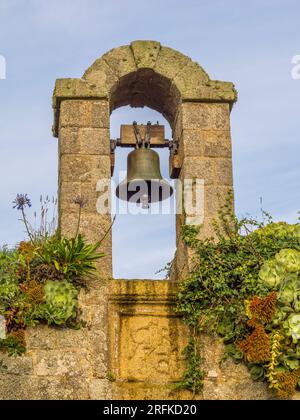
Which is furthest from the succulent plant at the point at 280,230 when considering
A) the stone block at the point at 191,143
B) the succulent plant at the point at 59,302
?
the succulent plant at the point at 59,302

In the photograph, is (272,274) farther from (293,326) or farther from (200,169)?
(200,169)

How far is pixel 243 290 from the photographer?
9617 mm

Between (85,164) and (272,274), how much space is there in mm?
1899

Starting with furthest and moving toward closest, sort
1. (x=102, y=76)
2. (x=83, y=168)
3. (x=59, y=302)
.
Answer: (x=102, y=76) < (x=83, y=168) < (x=59, y=302)

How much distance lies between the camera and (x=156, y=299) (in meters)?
9.73

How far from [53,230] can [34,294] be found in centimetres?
76

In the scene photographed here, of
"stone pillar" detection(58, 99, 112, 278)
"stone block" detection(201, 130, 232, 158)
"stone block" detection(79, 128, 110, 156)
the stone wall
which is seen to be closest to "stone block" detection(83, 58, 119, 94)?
"stone pillar" detection(58, 99, 112, 278)

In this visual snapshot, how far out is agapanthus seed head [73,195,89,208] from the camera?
9.88 m

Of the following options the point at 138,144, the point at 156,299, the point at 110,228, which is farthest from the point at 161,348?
the point at 138,144

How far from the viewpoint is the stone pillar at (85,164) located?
391 inches

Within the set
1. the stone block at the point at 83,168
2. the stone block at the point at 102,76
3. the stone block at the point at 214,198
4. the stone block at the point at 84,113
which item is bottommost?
the stone block at the point at 214,198

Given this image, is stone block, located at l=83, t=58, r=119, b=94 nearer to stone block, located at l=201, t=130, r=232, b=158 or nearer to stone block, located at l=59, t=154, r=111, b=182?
stone block, located at l=59, t=154, r=111, b=182

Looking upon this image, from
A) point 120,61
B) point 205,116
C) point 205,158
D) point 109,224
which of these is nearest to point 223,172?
point 205,158

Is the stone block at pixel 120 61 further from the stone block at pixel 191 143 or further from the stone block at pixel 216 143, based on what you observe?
the stone block at pixel 216 143
